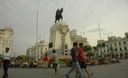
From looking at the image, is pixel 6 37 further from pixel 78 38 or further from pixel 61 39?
pixel 61 39

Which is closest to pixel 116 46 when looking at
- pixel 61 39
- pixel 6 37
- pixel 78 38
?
pixel 78 38

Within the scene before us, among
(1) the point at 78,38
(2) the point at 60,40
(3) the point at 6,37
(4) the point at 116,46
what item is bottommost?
(2) the point at 60,40

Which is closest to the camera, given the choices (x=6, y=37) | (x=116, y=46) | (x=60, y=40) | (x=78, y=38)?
(x=60, y=40)

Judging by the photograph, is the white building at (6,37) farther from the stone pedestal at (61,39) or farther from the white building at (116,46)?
the stone pedestal at (61,39)

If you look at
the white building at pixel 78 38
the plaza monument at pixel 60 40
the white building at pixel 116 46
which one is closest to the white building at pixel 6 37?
the white building at pixel 78 38

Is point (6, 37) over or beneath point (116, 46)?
over

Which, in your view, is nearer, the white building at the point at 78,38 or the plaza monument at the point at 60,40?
the plaza monument at the point at 60,40

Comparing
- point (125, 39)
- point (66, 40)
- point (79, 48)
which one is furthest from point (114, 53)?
point (79, 48)

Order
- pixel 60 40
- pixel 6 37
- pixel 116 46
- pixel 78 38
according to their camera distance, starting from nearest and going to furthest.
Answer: pixel 60 40
pixel 116 46
pixel 6 37
pixel 78 38

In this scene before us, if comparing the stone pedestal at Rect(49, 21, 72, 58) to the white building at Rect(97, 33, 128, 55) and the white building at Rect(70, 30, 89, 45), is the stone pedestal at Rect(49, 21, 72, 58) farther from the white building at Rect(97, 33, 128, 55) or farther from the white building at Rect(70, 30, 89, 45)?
the white building at Rect(70, 30, 89, 45)

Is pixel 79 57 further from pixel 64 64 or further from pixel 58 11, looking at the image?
pixel 58 11

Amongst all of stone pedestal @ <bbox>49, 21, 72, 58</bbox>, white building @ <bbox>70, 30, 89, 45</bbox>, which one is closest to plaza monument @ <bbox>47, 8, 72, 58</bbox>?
stone pedestal @ <bbox>49, 21, 72, 58</bbox>

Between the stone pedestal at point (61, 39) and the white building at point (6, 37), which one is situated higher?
the white building at point (6, 37)

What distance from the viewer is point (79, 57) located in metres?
9.07
